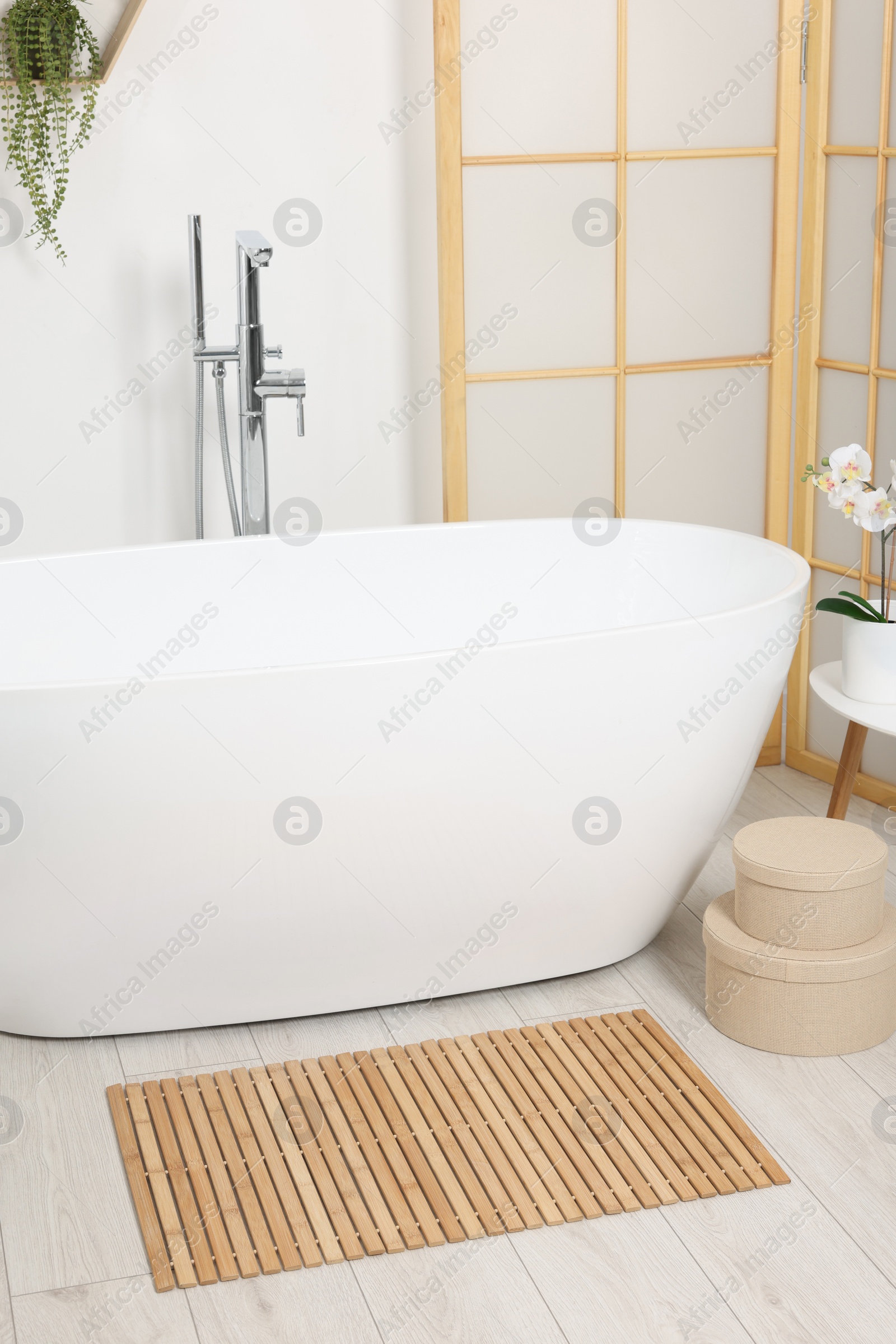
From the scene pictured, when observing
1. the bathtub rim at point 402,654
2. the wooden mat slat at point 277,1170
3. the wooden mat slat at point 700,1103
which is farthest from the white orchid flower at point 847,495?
the wooden mat slat at point 277,1170

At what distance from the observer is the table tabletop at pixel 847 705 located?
2.46 meters

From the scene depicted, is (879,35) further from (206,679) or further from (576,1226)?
(576,1226)

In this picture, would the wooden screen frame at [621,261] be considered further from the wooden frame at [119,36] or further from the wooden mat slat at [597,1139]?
the wooden mat slat at [597,1139]

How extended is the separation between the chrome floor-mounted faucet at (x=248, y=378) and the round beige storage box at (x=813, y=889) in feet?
4.15

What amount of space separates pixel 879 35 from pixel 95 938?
7.93ft

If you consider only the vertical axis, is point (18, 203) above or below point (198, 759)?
above

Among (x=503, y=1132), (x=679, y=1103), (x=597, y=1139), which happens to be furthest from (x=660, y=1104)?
(x=503, y=1132)

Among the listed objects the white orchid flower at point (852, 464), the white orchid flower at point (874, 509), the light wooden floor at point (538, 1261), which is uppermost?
the white orchid flower at point (852, 464)

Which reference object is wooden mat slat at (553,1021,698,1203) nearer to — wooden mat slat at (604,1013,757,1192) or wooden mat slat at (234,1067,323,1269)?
wooden mat slat at (604,1013,757,1192)

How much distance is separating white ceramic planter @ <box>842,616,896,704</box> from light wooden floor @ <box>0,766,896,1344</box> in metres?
0.65

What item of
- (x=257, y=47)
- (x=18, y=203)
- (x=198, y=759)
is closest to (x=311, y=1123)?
(x=198, y=759)

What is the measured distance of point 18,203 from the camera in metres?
2.99

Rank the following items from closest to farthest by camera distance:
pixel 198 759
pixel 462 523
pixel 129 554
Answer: pixel 198 759
pixel 129 554
pixel 462 523

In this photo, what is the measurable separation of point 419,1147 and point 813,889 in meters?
0.71
